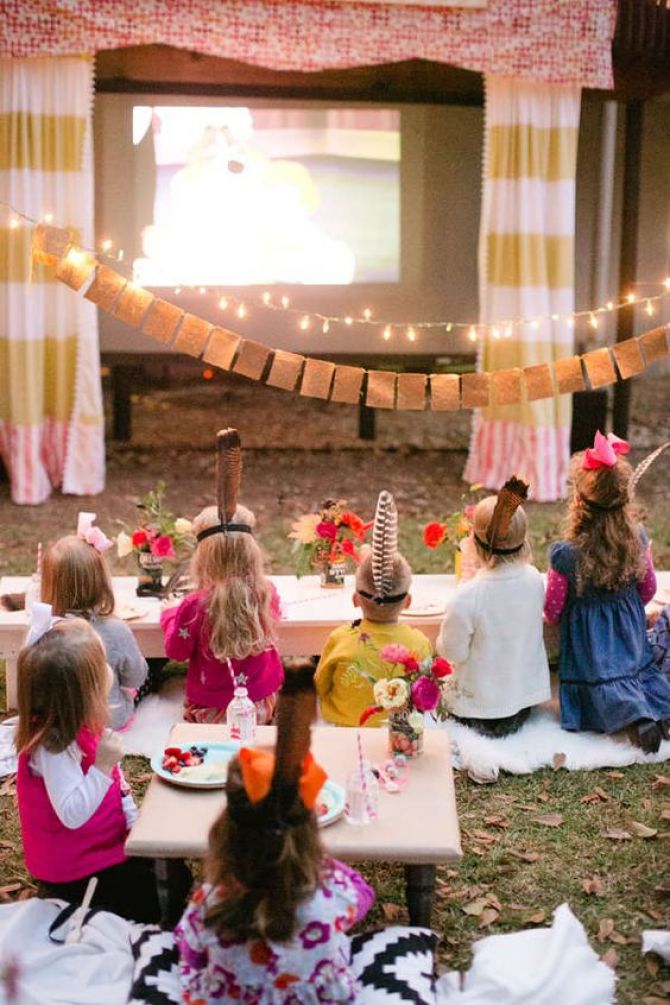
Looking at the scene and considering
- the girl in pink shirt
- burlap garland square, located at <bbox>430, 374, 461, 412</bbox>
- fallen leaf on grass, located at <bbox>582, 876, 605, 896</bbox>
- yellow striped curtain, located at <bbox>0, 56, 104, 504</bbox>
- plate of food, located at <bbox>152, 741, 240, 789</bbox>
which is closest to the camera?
plate of food, located at <bbox>152, 741, 240, 789</bbox>

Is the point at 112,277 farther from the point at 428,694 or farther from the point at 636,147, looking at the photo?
the point at 636,147

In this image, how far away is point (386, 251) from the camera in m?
9.47

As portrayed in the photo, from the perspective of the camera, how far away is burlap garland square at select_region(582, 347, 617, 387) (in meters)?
4.95

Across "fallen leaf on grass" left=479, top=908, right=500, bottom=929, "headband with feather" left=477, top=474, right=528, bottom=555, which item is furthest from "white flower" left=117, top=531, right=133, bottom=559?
"fallen leaf on grass" left=479, top=908, right=500, bottom=929

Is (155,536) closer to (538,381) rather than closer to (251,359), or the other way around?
(251,359)

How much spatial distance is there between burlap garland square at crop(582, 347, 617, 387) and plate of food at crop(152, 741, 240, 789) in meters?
2.28

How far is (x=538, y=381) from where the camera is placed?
5016mm

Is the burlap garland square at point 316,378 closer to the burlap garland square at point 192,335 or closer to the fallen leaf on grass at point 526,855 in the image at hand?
the burlap garland square at point 192,335

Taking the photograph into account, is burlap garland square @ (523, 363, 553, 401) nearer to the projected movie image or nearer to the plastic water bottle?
the plastic water bottle

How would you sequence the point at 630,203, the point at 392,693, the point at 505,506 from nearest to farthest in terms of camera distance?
the point at 392,693 → the point at 505,506 → the point at 630,203

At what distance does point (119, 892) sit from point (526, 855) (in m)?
1.30

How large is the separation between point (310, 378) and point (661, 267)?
7140mm

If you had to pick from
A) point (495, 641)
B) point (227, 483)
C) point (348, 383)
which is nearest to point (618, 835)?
point (495, 641)

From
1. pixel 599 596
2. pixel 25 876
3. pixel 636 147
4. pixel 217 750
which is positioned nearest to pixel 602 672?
pixel 599 596
